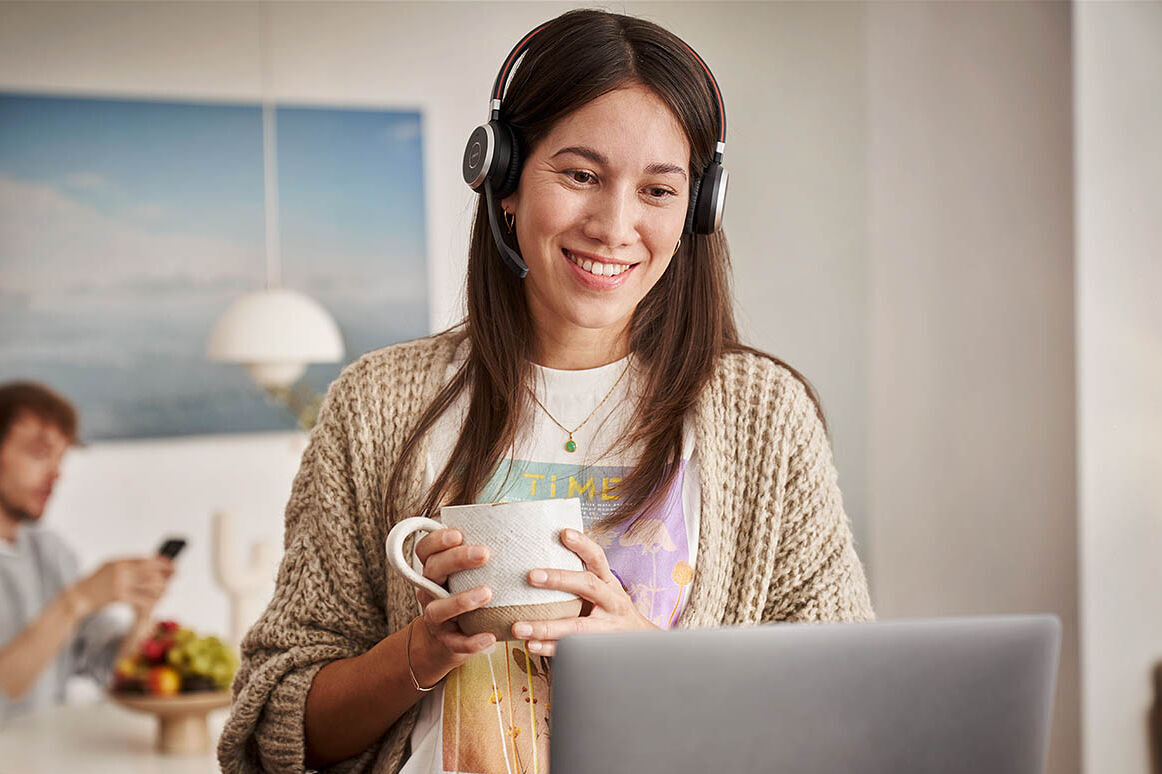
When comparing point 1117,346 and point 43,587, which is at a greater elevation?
point 1117,346

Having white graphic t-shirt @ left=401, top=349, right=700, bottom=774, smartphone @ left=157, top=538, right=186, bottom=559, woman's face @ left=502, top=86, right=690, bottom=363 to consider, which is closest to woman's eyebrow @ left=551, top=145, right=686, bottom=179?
woman's face @ left=502, top=86, right=690, bottom=363

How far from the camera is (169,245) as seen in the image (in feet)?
12.8

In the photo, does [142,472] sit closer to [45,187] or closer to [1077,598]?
[45,187]

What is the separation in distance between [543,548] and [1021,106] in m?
1.94

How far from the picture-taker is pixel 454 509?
0.91 metres

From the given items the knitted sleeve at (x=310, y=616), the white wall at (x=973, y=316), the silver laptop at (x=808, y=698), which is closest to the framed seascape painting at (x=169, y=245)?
the white wall at (x=973, y=316)

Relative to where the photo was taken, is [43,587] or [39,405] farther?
[39,405]

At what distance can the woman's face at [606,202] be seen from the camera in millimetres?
1107

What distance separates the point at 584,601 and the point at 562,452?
0.94 feet

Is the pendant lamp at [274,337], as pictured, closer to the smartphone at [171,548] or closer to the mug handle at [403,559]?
the smartphone at [171,548]

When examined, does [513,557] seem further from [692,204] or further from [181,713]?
[181,713]

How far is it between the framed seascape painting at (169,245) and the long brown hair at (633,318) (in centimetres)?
281

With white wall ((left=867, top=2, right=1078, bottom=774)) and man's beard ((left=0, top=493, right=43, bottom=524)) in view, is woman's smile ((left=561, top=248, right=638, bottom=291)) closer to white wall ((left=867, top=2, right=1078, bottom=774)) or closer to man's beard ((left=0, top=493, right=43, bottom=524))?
white wall ((left=867, top=2, right=1078, bottom=774))

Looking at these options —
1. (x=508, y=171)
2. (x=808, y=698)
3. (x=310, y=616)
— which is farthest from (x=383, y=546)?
(x=808, y=698)
